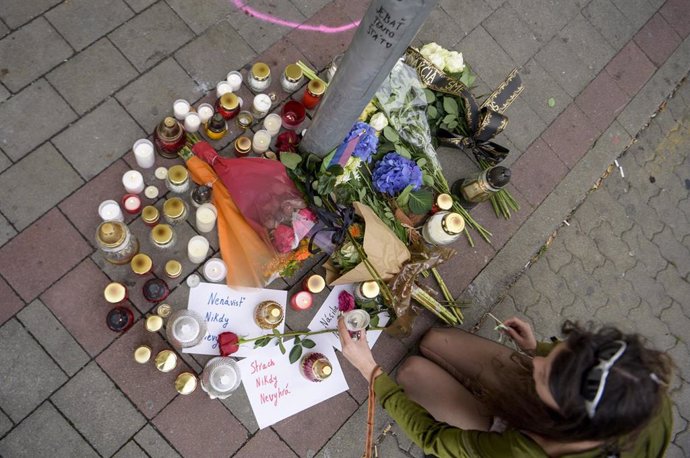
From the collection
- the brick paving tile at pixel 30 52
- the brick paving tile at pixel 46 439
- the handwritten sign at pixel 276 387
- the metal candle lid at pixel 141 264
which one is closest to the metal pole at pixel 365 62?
the metal candle lid at pixel 141 264

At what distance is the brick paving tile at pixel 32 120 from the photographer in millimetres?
2623

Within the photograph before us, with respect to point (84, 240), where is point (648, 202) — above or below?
above

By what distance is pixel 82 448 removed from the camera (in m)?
2.38

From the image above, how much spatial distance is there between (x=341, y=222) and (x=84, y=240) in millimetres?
1384

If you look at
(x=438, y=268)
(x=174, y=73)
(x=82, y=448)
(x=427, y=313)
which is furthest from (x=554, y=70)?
(x=82, y=448)

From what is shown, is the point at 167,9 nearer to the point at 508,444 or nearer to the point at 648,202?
the point at 508,444

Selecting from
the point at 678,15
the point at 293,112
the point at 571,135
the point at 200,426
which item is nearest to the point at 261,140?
the point at 293,112

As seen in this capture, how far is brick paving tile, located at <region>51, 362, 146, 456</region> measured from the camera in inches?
94.6

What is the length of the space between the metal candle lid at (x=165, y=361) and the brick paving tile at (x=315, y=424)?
0.67 meters

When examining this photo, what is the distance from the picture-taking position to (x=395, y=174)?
2811 mm

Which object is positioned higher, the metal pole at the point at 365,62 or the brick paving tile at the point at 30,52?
the metal pole at the point at 365,62

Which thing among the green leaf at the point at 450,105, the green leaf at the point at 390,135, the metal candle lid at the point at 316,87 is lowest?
the metal candle lid at the point at 316,87

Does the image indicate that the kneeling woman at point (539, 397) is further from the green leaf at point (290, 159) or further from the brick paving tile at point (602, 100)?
the brick paving tile at point (602, 100)

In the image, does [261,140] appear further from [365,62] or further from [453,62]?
[453,62]
